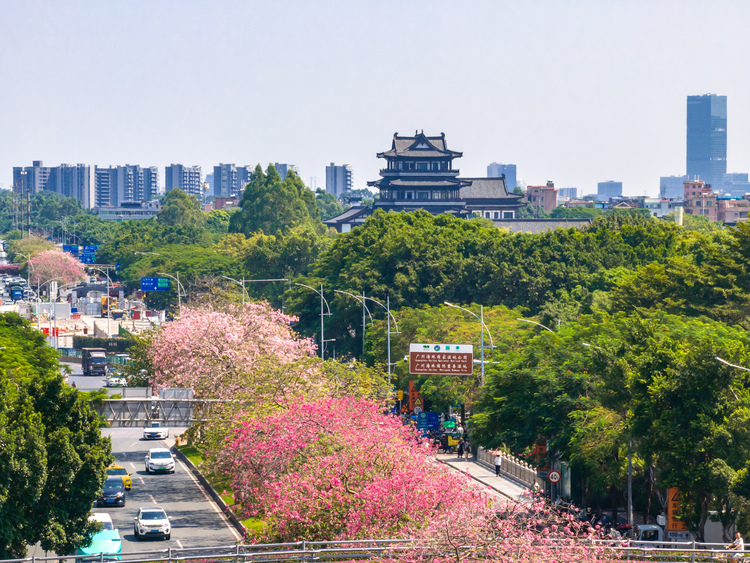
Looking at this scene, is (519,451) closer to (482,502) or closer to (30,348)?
(482,502)

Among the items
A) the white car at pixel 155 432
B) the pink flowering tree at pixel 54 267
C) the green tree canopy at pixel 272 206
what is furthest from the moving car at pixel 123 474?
the pink flowering tree at pixel 54 267

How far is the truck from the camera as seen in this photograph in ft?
324

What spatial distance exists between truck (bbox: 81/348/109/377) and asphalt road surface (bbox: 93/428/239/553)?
37.3 metres

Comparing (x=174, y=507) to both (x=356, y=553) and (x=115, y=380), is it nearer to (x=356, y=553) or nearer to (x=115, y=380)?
(x=356, y=553)

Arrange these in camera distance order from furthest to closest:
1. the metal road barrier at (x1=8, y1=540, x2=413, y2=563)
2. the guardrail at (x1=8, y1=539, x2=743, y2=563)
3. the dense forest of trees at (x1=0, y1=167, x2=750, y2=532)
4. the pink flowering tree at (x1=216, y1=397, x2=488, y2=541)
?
the dense forest of trees at (x1=0, y1=167, x2=750, y2=532), the pink flowering tree at (x1=216, y1=397, x2=488, y2=541), the metal road barrier at (x1=8, y1=540, x2=413, y2=563), the guardrail at (x1=8, y1=539, x2=743, y2=563)

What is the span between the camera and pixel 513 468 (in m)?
53.2

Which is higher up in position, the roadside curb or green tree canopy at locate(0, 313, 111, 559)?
green tree canopy at locate(0, 313, 111, 559)

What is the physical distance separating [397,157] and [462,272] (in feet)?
255

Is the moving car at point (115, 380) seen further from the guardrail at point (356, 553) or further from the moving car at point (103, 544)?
the guardrail at point (356, 553)

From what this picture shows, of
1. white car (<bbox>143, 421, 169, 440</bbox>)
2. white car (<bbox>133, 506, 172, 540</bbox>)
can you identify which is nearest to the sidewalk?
white car (<bbox>133, 506, 172, 540</bbox>)

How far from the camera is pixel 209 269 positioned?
130 meters

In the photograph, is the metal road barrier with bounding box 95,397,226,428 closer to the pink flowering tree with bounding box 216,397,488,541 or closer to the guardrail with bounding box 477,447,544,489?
the guardrail with bounding box 477,447,544,489

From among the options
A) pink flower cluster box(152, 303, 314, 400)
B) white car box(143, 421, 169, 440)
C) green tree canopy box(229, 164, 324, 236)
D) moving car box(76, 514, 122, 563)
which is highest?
green tree canopy box(229, 164, 324, 236)

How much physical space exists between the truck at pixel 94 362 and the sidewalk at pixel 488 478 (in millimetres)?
47449
